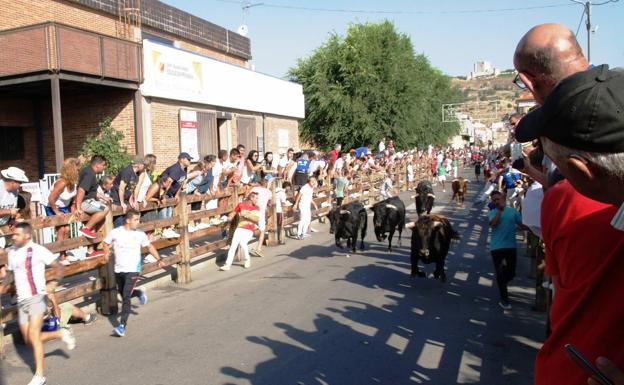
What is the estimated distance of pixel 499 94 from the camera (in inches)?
6703

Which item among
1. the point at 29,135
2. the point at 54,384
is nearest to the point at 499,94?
the point at 29,135

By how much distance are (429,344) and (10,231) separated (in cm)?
584

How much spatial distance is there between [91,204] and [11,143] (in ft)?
42.5

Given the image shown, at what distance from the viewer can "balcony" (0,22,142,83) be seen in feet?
48.3

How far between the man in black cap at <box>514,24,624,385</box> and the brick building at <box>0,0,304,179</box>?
15.0 metres

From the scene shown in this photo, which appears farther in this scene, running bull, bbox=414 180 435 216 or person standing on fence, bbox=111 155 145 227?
running bull, bbox=414 180 435 216

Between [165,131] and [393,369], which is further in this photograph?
[165,131]

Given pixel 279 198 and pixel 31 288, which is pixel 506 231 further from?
pixel 279 198

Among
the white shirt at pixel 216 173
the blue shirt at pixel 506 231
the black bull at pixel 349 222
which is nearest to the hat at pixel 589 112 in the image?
the blue shirt at pixel 506 231

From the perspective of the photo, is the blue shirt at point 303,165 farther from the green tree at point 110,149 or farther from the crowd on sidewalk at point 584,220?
the crowd on sidewalk at point 584,220

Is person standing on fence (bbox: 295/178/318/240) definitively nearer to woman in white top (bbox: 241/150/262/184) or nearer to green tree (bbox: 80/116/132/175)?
woman in white top (bbox: 241/150/262/184)

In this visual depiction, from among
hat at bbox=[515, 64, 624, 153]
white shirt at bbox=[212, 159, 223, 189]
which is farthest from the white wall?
hat at bbox=[515, 64, 624, 153]

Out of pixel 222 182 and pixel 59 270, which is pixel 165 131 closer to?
pixel 222 182

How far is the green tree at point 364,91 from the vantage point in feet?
132
